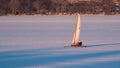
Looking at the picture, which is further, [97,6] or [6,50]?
[97,6]

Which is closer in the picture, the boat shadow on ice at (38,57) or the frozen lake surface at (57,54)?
the frozen lake surface at (57,54)

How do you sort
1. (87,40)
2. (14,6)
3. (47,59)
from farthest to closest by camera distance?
(14,6) < (87,40) < (47,59)

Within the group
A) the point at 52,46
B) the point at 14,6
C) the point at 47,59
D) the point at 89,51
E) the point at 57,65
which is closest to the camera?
the point at 57,65

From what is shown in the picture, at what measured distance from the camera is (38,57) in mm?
10570

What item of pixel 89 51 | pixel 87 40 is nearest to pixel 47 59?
pixel 89 51

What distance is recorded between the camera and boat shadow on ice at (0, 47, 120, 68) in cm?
962

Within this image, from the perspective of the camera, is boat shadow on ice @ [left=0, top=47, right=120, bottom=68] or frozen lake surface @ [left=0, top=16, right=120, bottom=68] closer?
frozen lake surface @ [left=0, top=16, right=120, bottom=68]

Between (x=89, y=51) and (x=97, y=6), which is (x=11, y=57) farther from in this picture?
(x=97, y=6)

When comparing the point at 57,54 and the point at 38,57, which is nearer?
the point at 38,57

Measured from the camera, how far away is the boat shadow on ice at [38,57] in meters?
9.62

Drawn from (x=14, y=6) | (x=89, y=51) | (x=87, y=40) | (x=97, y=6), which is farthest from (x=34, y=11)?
(x=89, y=51)

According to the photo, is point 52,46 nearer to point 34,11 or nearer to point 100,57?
point 100,57

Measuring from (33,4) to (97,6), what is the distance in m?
7.41

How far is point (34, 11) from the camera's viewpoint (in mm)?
44719
